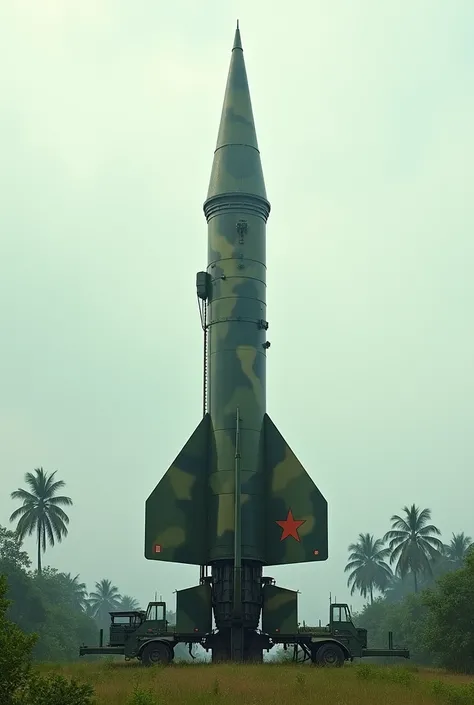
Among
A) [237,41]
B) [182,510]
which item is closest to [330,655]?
[182,510]

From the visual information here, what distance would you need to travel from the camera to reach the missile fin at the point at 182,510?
28562 millimetres

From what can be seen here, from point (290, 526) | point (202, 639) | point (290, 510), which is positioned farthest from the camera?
point (290, 510)

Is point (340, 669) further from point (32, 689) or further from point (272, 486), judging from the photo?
point (32, 689)

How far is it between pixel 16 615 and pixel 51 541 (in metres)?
8.83

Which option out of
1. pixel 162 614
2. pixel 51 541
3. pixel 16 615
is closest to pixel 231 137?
pixel 162 614

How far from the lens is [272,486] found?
2905 centimetres

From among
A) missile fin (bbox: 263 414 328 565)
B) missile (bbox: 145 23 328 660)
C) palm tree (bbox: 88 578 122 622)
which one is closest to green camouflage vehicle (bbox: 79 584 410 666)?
missile (bbox: 145 23 328 660)

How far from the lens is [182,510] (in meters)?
28.9

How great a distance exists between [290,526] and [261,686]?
9650 millimetres

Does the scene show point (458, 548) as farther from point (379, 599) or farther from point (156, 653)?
point (156, 653)

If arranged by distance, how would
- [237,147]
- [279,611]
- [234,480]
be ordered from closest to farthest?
1. [279,611]
2. [234,480]
3. [237,147]

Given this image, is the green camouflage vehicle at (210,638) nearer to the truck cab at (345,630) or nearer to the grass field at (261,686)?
the truck cab at (345,630)

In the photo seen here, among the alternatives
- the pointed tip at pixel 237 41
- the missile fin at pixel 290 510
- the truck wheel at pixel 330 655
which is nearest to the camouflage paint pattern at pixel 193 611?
the missile fin at pixel 290 510

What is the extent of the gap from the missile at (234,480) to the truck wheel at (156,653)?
1.08 m
